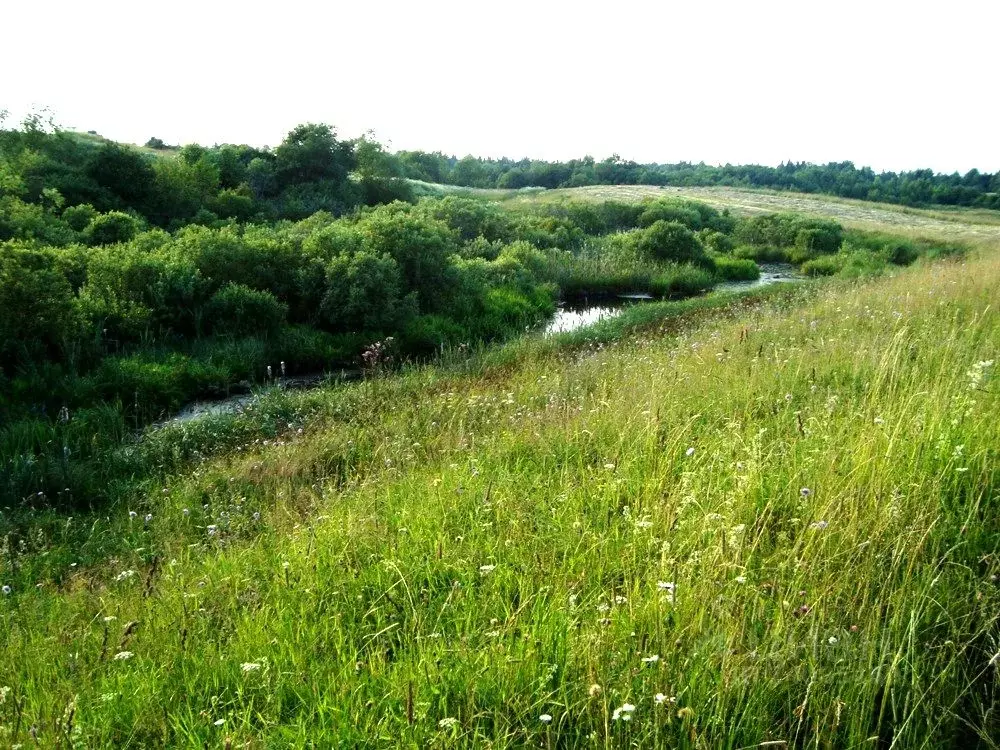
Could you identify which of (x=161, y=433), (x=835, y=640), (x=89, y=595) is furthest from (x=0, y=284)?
(x=835, y=640)

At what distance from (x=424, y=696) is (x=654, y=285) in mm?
23275

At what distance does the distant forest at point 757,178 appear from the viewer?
73250mm

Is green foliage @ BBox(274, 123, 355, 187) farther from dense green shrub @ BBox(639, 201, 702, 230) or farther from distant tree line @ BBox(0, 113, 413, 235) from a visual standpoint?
dense green shrub @ BBox(639, 201, 702, 230)

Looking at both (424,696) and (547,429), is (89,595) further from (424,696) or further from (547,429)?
(547,429)

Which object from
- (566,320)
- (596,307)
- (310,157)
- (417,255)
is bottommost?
(566,320)

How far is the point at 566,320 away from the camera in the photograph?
19.7 metres

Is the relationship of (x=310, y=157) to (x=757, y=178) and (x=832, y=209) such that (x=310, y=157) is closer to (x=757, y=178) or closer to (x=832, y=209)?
(x=832, y=209)

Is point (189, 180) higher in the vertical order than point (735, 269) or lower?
higher

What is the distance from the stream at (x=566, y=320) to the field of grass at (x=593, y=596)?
5.25 m

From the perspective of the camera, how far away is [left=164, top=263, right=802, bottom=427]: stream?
11.1 metres

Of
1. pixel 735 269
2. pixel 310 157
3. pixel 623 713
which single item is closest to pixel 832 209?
pixel 735 269

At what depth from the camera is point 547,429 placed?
19.5ft

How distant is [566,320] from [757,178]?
86093 mm

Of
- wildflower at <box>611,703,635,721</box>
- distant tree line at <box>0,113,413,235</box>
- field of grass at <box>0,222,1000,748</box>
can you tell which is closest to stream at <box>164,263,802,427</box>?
field of grass at <box>0,222,1000,748</box>
